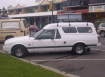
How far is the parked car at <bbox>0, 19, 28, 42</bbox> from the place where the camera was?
2047cm

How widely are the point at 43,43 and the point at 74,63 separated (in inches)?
100

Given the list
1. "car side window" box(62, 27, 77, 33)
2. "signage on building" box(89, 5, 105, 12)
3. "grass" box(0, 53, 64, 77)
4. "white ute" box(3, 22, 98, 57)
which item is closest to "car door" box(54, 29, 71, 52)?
"white ute" box(3, 22, 98, 57)

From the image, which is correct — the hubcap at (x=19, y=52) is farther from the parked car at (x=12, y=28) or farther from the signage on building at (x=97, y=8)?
the signage on building at (x=97, y=8)

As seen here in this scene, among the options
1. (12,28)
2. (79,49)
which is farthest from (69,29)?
(12,28)

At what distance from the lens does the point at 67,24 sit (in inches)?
603

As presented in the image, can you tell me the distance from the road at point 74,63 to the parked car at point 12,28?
223 inches

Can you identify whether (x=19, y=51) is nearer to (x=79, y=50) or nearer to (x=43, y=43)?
(x=43, y=43)

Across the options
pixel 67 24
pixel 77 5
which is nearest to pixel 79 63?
pixel 67 24

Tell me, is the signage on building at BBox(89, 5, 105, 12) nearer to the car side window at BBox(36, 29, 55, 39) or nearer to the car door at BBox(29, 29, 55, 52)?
the car side window at BBox(36, 29, 55, 39)

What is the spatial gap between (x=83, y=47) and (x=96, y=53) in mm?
988

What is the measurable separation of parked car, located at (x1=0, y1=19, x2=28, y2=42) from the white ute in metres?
5.69

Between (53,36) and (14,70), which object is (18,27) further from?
(14,70)

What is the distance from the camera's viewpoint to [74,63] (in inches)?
482

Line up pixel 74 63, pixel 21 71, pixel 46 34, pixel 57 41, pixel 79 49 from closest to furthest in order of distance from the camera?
pixel 21 71 → pixel 74 63 → pixel 57 41 → pixel 46 34 → pixel 79 49
